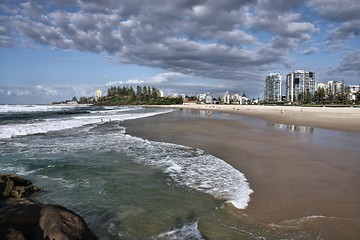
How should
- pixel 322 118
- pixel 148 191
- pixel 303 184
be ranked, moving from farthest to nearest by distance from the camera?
pixel 322 118
pixel 303 184
pixel 148 191

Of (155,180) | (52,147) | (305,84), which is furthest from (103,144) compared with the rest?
(305,84)

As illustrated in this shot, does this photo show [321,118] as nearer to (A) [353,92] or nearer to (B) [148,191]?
(B) [148,191]

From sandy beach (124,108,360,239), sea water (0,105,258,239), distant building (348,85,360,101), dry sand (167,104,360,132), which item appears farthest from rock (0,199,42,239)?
distant building (348,85,360,101)

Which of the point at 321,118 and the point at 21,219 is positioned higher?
the point at 21,219

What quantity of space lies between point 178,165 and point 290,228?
6.07 meters

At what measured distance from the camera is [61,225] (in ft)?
13.7

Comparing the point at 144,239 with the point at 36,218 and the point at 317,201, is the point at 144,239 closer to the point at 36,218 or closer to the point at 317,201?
the point at 36,218

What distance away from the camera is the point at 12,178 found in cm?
787

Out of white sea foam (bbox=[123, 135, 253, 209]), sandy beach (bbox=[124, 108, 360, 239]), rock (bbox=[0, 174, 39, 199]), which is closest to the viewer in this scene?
sandy beach (bbox=[124, 108, 360, 239])

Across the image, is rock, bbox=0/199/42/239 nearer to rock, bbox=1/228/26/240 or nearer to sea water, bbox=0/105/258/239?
rock, bbox=1/228/26/240

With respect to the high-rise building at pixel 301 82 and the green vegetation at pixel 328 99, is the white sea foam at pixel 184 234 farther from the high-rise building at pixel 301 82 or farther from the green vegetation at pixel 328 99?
the high-rise building at pixel 301 82

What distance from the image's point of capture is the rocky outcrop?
4062mm

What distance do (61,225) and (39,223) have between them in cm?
46

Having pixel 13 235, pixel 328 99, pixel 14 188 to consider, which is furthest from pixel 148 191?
pixel 328 99
